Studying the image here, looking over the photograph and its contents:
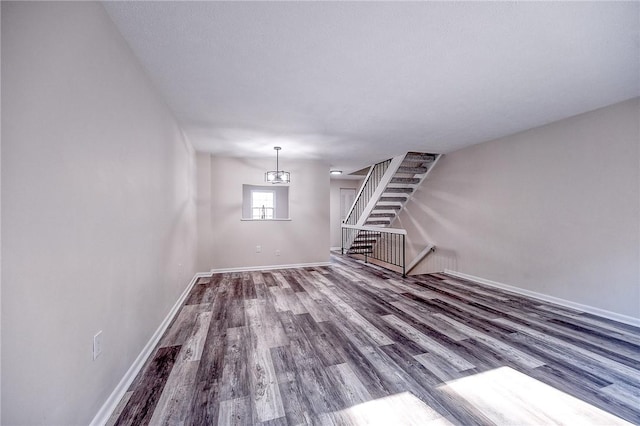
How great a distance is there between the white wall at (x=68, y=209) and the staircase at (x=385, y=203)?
3968 mm

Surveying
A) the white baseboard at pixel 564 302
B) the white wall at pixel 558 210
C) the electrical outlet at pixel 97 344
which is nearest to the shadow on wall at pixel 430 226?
the white wall at pixel 558 210

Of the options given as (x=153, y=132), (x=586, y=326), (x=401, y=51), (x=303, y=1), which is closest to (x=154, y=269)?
(x=153, y=132)

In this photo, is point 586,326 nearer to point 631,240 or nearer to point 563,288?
point 563,288

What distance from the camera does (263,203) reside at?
6.95 meters

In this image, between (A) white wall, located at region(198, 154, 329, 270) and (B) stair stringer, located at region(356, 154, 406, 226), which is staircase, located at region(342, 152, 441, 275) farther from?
(A) white wall, located at region(198, 154, 329, 270)

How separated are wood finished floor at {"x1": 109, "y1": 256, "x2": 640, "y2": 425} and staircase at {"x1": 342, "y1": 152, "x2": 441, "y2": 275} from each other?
2091 millimetres

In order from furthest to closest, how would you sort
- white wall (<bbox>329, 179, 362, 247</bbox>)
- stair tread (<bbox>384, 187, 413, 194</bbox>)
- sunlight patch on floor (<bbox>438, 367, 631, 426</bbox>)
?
white wall (<bbox>329, 179, 362, 247</bbox>) < stair tread (<bbox>384, 187, 413, 194</bbox>) < sunlight patch on floor (<bbox>438, 367, 631, 426</bbox>)

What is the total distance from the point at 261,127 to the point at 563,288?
4.35 metres

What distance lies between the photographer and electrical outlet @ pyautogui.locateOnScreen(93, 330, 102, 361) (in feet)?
4.34

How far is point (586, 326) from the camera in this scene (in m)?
2.58

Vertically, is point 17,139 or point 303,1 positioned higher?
point 303,1

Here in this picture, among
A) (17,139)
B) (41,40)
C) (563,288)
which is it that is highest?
(41,40)

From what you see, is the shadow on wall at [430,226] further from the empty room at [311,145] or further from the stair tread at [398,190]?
the empty room at [311,145]

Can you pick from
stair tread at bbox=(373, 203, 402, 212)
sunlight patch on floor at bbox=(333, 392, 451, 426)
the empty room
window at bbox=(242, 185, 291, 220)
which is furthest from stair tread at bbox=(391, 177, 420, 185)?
sunlight patch on floor at bbox=(333, 392, 451, 426)
